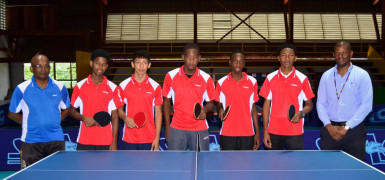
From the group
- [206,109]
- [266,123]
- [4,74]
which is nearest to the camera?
[206,109]

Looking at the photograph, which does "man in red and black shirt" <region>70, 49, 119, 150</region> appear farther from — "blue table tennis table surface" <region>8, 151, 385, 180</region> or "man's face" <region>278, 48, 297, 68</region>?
"man's face" <region>278, 48, 297, 68</region>

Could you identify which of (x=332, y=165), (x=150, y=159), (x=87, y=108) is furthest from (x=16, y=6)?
(x=332, y=165)

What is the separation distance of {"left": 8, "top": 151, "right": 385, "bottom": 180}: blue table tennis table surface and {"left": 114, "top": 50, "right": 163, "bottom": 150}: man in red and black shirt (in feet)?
2.00

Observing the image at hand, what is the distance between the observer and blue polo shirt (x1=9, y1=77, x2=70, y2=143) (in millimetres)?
3260

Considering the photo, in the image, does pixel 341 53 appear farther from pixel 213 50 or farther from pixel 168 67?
pixel 213 50

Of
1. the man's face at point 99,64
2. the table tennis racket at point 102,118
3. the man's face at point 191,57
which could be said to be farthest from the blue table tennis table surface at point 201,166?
the man's face at point 191,57

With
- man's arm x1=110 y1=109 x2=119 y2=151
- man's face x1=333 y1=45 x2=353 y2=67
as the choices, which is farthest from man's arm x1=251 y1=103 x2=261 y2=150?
man's arm x1=110 y1=109 x2=119 y2=151

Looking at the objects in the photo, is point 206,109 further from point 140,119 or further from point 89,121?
point 89,121

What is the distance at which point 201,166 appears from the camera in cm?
240

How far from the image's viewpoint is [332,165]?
2.43 m

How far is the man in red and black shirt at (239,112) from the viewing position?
12.4 ft

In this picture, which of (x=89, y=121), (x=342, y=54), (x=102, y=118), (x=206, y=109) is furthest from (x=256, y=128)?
(x=89, y=121)

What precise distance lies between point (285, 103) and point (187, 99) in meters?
1.08

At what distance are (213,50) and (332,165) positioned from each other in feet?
39.7
